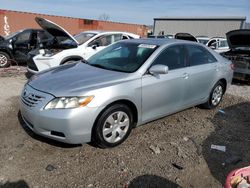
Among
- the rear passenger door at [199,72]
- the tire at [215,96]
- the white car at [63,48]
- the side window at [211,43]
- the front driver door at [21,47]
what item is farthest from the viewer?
the side window at [211,43]

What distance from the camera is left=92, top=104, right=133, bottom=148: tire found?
146 inches

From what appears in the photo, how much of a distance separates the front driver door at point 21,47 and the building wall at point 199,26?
2779 centimetres

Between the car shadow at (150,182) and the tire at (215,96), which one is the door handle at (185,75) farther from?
the car shadow at (150,182)

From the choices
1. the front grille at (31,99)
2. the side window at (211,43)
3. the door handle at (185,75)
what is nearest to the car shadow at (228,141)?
the door handle at (185,75)

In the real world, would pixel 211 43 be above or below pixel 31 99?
below

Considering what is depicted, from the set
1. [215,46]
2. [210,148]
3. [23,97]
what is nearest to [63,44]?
[23,97]

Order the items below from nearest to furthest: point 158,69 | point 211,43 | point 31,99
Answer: point 31,99, point 158,69, point 211,43

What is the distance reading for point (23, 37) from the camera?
1086 centimetres

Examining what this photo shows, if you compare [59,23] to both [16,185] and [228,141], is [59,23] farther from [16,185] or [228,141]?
[16,185]

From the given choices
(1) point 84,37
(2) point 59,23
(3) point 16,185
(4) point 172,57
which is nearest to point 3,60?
(1) point 84,37

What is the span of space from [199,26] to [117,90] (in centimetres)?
3437

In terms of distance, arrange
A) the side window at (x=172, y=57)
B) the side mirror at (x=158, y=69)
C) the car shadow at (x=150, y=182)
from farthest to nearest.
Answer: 1. the side window at (x=172, y=57)
2. the side mirror at (x=158, y=69)
3. the car shadow at (x=150, y=182)

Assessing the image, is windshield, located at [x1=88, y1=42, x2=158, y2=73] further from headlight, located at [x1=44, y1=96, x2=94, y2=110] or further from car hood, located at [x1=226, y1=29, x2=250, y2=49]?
car hood, located at [x1=226, y1=29, x2=250, y2=49]

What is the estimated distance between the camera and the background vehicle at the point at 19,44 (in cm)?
1038
